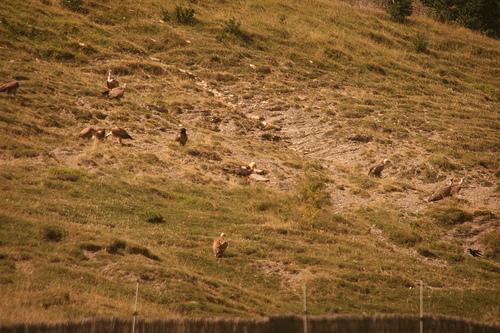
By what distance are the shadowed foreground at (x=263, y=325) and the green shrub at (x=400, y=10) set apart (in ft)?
195

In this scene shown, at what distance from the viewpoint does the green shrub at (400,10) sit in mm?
75188

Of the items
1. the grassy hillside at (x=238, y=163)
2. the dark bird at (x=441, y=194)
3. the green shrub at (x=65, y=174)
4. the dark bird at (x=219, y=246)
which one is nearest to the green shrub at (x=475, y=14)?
the grassy hillside at (x=238, y=163)

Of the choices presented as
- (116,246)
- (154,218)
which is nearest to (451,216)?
(154,218)

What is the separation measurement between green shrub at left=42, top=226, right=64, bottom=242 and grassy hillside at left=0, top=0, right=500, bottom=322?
5 cm

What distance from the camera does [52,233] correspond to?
80.1 feet

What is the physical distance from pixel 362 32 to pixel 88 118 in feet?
113

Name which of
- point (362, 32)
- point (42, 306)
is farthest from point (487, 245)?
point (362, 32)

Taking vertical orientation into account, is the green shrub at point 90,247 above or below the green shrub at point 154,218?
above

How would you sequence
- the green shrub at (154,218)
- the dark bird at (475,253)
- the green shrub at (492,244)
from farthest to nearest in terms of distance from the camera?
1. the green shrub at (492,244)
2. the dark bird at (475,253)
3. the green shrub at (154,218)

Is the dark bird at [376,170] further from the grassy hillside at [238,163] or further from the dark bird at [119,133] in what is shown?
the dark bird at [119,133]

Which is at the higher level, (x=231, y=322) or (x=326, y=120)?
(x=231, y=322)

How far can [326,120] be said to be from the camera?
48031mm

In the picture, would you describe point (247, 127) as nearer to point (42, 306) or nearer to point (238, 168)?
point (238, 168)

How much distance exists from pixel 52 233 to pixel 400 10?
56.7 metres
